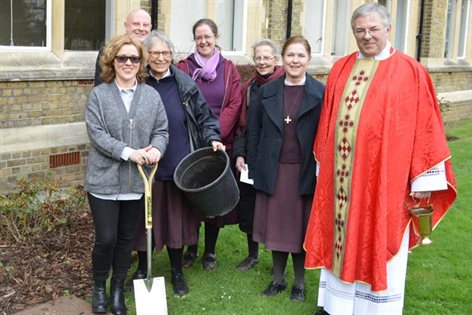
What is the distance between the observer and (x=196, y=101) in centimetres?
440

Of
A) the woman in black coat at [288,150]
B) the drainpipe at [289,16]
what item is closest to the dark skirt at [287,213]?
the woman in black coat at [288,150]

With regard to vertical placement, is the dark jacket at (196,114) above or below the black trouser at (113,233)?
above

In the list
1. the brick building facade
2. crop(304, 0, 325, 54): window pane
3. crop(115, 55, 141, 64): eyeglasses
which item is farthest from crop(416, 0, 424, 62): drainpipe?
crop(115, 55, 141, 64): eyeglasses

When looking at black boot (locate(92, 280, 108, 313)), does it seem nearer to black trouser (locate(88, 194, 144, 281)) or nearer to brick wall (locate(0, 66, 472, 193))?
black trouser (locate(88, 194, 144, 281))

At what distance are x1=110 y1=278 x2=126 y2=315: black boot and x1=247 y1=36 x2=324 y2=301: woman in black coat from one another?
111cm

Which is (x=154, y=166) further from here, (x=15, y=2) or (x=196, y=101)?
(x=15, y=2)

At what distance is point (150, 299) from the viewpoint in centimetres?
400

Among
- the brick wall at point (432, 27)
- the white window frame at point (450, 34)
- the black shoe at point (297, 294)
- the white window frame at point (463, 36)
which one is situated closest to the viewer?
the black shoe at point (297, 294)

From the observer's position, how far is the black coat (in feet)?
13.9

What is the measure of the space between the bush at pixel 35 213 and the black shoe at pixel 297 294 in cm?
221

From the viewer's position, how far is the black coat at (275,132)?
13.9 feet

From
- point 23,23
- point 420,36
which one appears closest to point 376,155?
point 23,23

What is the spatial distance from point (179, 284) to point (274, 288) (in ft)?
2.38

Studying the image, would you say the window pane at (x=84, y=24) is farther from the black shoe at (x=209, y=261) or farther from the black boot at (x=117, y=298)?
the black boot at (x=117, y=298)
